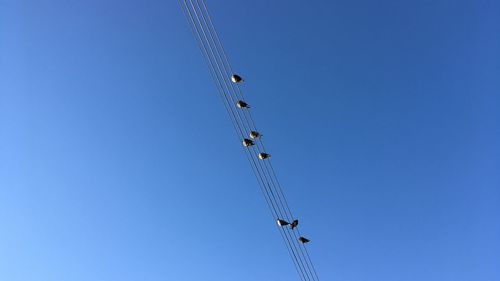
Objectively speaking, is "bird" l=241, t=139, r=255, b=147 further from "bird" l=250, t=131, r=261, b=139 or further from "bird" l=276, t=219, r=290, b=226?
"bird" l=276, t=219, r=290, b=226

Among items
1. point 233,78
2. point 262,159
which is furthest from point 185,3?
point 262,159

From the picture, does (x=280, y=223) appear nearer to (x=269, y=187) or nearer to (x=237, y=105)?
(x=269, y=187)

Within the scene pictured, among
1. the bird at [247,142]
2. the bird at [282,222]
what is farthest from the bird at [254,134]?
the bird at [282,222]

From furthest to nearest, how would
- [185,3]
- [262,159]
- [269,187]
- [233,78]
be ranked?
[269,187]
[262,159]
[233,78]
[185,3]

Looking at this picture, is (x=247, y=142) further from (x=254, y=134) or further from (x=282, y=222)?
(x=282, y=222)

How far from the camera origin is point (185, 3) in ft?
32.2

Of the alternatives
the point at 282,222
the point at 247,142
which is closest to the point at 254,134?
the point at 247,142

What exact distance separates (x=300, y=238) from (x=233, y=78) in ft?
17.9

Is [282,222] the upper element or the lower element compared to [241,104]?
lower

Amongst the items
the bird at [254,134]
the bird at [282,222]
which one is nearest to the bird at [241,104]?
the bird at [254,134]

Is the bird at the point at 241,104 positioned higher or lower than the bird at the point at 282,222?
higher

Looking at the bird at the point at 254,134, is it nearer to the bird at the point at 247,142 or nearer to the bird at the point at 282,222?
the bird at the point at 247,142

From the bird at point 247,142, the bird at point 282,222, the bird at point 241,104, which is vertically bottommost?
the bird at point 282,222

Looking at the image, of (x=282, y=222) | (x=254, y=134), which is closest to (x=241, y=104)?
(x=254, y=134)
